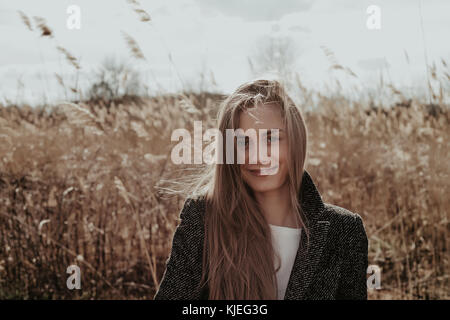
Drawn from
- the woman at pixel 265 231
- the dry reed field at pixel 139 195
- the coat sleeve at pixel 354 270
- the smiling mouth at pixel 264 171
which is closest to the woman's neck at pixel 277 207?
the woman at pixel 265 231

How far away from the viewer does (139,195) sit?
295cm

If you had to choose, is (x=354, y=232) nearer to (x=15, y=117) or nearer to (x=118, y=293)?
(x=118, y=293)

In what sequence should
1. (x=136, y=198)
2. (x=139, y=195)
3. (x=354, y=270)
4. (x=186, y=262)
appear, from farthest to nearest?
(x=139, y=195)
(x=136, y=198)
(x=354, y=270)
(x=186, y=262)

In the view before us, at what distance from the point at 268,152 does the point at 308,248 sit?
0.35 metres

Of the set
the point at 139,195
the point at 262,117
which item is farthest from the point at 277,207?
the point at 139,195

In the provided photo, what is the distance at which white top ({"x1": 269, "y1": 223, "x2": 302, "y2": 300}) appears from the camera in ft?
5.15

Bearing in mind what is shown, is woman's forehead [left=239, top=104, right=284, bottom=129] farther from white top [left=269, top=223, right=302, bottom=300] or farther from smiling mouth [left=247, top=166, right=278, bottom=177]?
white top [left=269, top=223, right=302, bottom=300]

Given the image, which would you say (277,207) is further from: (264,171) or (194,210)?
(194,210)

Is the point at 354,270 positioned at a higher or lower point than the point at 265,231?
lower

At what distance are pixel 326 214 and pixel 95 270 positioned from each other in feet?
5.18

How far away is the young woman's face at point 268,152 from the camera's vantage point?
1547mm

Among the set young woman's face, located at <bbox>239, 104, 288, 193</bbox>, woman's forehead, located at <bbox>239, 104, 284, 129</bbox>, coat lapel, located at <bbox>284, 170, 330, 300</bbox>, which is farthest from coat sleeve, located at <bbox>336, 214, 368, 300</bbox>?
woman's forehead, located at <bbox>239, 104, 284, 129</bbox>

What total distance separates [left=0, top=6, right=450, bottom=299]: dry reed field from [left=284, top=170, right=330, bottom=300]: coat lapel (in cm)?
88

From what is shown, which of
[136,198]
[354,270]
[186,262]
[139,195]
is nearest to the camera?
[186,262]
